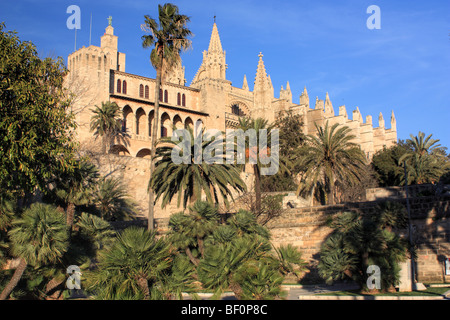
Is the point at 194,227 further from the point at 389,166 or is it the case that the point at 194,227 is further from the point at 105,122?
the point at 389,166

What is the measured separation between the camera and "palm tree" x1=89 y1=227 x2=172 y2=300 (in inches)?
346

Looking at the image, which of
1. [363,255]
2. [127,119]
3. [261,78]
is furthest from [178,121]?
[363,255]

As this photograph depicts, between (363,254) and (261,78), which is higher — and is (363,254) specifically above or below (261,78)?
below

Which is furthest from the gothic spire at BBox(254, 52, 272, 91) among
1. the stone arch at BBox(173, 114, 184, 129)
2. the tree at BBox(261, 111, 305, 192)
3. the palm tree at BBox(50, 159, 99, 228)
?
the palm tree at BBox(50, 159, 99, 228)

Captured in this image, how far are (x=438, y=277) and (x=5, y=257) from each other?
50.7ft

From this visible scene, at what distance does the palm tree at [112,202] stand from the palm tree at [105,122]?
8825mm

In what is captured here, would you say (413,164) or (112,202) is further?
(413,164)

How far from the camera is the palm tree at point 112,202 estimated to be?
1031 inches

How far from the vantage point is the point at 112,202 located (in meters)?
27.2

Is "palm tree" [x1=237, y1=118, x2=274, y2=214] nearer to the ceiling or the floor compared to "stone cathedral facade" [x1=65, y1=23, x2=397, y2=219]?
nearer to the floor

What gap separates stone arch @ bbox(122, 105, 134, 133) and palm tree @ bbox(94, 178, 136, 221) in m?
14.3

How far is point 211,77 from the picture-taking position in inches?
2026

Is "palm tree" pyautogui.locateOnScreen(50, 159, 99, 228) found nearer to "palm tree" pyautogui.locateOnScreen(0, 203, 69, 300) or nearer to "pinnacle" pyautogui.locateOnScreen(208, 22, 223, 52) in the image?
"palm tree" pyautogui.locateOnScreen(0, 203, 69, 300)

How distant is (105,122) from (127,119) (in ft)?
21.1
